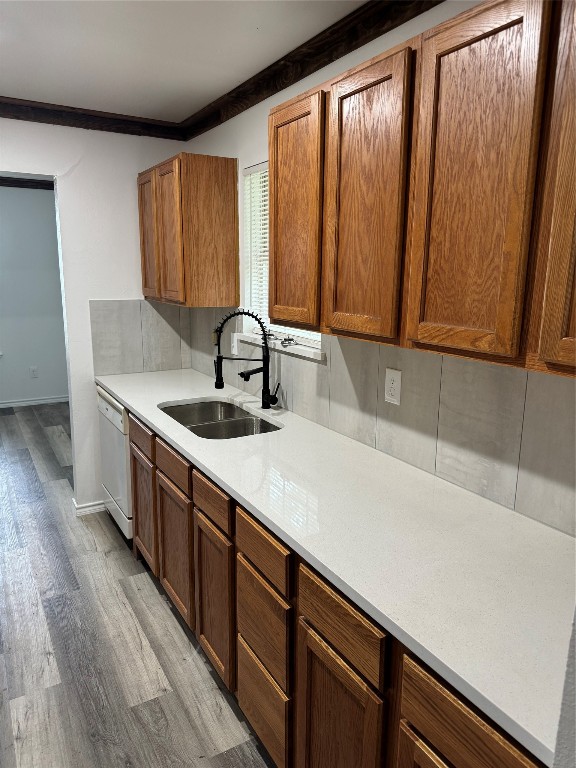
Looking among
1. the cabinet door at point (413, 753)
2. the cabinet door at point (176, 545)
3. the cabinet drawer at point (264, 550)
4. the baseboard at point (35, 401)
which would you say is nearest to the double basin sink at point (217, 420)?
the cabinet door at point (176, 545)

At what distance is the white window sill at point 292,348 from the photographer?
2360 mm

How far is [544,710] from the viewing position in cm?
84

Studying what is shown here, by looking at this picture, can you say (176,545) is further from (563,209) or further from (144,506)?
(563,209)

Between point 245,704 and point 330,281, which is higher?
point 330,281

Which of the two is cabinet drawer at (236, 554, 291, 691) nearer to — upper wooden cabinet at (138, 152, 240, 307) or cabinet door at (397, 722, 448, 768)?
cabinet door at (397, 722, 448, 768)

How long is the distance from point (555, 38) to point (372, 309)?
0.73m

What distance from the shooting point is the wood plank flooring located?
1820 millimetres

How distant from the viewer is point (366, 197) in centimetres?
152

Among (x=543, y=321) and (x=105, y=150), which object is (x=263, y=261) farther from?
(x=543, y=321)

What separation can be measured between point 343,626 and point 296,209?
51.6 inches

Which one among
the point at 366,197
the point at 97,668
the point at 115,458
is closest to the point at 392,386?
the point at 366,197

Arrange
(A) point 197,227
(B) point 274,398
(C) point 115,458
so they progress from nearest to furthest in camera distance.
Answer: (B) point 274,398 < (A) point 197,227 < (C) point 115,458

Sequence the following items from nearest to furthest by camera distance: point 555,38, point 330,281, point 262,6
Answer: point 555,38, point 330,281, point 262,6

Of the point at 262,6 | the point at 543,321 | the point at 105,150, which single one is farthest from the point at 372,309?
the point at 105,150
